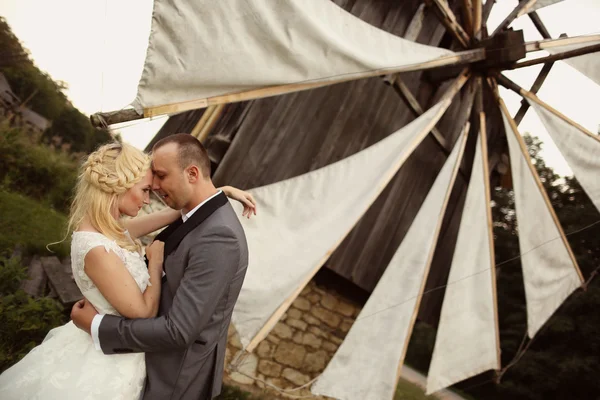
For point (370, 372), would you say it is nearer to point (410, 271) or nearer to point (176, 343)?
point (410, 271)

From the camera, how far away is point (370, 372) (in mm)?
4434

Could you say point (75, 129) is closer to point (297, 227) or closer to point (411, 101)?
point (411, 101)

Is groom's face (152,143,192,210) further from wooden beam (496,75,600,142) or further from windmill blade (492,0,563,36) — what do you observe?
windmill blade (492,0,563,36)

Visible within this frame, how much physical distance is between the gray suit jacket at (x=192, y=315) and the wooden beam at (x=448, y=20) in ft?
14.1

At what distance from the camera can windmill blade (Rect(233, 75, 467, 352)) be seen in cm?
377

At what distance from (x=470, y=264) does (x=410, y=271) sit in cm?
83

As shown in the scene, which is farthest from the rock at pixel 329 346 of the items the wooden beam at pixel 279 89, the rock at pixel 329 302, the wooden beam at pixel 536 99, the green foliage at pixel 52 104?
the green foliage at pixel 52 104

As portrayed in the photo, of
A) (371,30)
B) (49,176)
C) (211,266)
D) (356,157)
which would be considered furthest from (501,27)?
(49,176)

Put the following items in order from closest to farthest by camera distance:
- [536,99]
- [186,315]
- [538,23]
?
[186,315]
[536,99]
[538,23]

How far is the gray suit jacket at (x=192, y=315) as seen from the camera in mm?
1751

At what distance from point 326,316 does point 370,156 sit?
273 centimetres

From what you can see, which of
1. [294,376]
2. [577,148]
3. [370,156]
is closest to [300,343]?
[294,376]

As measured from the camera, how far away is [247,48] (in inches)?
123

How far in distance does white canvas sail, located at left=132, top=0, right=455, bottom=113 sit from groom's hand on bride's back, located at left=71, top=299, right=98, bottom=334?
119 centimetres
